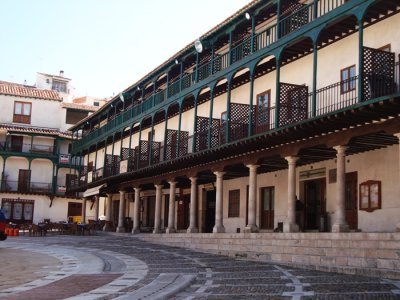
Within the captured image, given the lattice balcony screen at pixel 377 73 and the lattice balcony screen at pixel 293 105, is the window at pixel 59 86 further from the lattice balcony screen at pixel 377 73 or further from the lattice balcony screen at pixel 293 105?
the lattice balcony screen at pixel 377 73

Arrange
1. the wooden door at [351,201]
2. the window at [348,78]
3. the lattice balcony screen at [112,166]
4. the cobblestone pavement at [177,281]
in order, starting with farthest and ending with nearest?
the lattice balcony screen at [112,166] < the wooden door at [351,201] < the window at [348,78] < the cobblestone pavement at [177,281]

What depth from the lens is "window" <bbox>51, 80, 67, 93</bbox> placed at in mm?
70562

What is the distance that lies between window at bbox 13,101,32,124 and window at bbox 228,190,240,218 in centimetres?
3077

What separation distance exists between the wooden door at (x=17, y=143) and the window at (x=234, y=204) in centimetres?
2966

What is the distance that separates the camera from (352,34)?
62.1 feet

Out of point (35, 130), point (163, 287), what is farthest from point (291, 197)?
point (35, 130)

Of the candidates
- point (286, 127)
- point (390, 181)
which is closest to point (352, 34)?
point (286, 127)

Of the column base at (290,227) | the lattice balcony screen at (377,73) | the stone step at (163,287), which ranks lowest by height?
the stone step at (163,287)

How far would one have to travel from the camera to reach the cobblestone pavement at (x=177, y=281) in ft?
32.5

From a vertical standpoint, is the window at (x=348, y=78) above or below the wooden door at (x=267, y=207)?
above

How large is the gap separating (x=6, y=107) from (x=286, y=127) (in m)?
39.7

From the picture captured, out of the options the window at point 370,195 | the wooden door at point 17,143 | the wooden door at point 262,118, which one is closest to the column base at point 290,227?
the window at point 370,195

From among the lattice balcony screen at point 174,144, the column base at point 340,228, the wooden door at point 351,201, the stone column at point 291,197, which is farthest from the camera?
the lattice balcony screen at point 174,144

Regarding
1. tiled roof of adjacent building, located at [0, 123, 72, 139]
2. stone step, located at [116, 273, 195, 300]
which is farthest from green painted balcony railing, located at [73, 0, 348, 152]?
tiled roof of adjacent building, located at [0, 123, 72, 139]
